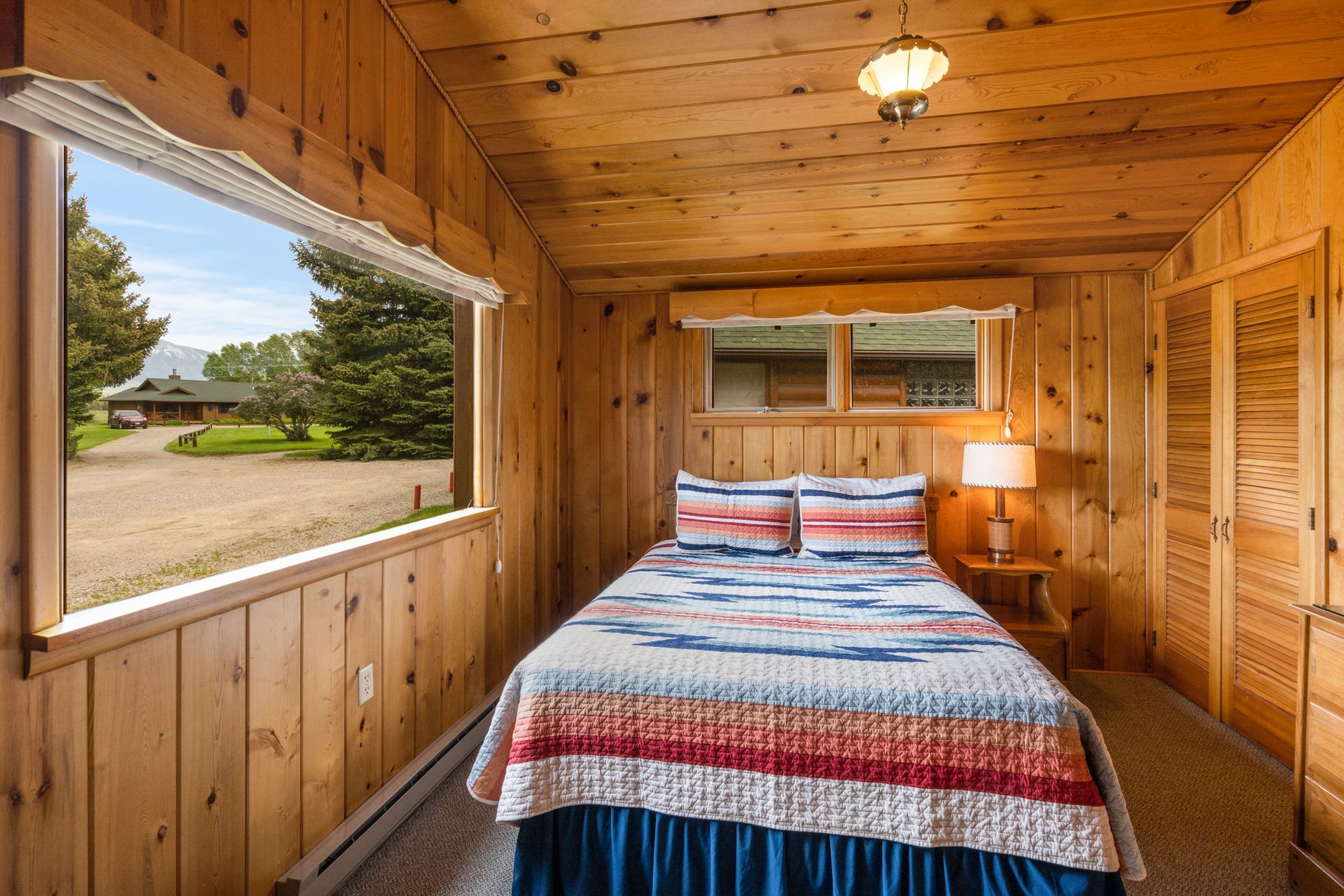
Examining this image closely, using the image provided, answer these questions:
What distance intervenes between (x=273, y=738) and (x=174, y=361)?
932 millimetres

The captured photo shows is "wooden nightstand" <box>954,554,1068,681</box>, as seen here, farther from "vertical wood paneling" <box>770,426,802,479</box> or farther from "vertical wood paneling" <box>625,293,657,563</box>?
"vertical wood paneling" <box>625,293,657,563</box>

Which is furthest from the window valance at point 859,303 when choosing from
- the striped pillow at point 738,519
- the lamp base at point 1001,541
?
the lamp base at point 1001,541

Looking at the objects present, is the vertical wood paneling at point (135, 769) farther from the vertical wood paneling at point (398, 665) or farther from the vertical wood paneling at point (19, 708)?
the vertical wood paneling at point (398, 665)

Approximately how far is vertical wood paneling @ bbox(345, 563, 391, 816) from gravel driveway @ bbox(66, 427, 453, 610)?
181mm

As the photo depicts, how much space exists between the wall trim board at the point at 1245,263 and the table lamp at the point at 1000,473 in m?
0.96

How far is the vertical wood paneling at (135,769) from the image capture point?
111cm

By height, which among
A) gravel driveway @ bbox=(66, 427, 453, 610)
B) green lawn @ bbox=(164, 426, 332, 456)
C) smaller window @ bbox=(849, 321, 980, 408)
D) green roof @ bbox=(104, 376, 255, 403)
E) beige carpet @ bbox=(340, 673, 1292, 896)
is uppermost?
smaller window @ bbox=(849, 321, 980, 408)

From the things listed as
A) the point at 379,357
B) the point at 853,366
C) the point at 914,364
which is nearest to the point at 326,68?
the point at 379,357

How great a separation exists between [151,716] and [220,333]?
2.89 feet

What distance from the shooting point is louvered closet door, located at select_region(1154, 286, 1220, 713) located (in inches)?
102

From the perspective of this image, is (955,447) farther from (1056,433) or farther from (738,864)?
(738,864)

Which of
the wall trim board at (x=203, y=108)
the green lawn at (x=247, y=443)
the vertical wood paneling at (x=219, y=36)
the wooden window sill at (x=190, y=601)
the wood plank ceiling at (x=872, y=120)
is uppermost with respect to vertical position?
the wood plank ceiling at (x=872, y=120)

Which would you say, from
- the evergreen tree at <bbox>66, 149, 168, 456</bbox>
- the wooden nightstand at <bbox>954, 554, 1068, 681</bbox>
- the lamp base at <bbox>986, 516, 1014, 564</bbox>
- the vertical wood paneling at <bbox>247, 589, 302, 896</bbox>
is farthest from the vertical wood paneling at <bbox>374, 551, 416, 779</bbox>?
the lamp base at <bbox>986, 516, 1014, 564</bbox>

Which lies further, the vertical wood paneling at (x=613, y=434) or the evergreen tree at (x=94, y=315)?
the vertical wood paneling at (x=613, y=434)
